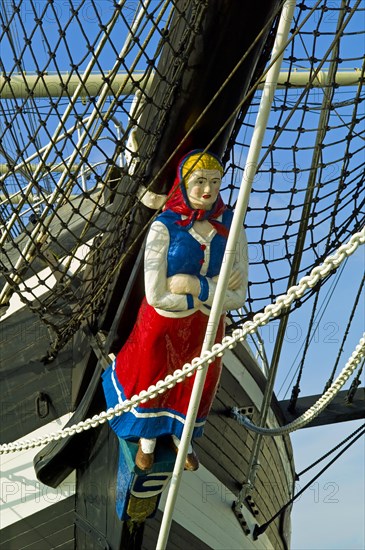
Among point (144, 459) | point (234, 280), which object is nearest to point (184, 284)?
point (234, 280)

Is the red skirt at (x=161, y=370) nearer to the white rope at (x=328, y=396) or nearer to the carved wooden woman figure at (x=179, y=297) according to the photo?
the carved wooden woman figure at (x=179, y=297)

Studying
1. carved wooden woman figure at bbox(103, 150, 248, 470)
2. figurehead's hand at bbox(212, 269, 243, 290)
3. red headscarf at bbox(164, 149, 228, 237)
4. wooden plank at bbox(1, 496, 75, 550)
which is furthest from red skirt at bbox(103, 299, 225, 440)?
wooden plank at bbox(1, 496, 75, 550)

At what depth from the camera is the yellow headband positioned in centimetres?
315

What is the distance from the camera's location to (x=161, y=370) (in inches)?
127

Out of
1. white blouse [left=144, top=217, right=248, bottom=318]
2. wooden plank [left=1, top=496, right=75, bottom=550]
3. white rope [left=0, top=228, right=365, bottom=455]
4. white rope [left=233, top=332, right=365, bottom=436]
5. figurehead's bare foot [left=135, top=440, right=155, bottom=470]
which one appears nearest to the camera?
white rope [left=0, top=228, right=365, bottom=455]

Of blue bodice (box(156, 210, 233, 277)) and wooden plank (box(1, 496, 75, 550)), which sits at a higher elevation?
blue bodice (box(156, 210, 233, 277))

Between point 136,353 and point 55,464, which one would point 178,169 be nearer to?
point 136,353

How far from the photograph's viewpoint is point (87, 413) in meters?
3.72

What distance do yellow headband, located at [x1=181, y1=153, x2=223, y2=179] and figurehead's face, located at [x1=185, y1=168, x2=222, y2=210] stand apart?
0.01 meters

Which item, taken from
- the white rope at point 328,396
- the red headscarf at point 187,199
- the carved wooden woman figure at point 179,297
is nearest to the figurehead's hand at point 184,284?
the carved wooden woman figure at point 179,297

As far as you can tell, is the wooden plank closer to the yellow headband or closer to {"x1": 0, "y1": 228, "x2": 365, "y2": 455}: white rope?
{"x1": 0, "y1": 228, "x2": 365, "y2": 455}: white rope

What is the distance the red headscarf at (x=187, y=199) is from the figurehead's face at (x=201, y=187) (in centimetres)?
1

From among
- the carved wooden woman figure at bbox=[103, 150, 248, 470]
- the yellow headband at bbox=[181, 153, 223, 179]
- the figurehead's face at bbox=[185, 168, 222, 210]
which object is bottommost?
the carved wooden woman figure at bbox=[103, 150, 248, 470]

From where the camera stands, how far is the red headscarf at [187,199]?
3162mm
